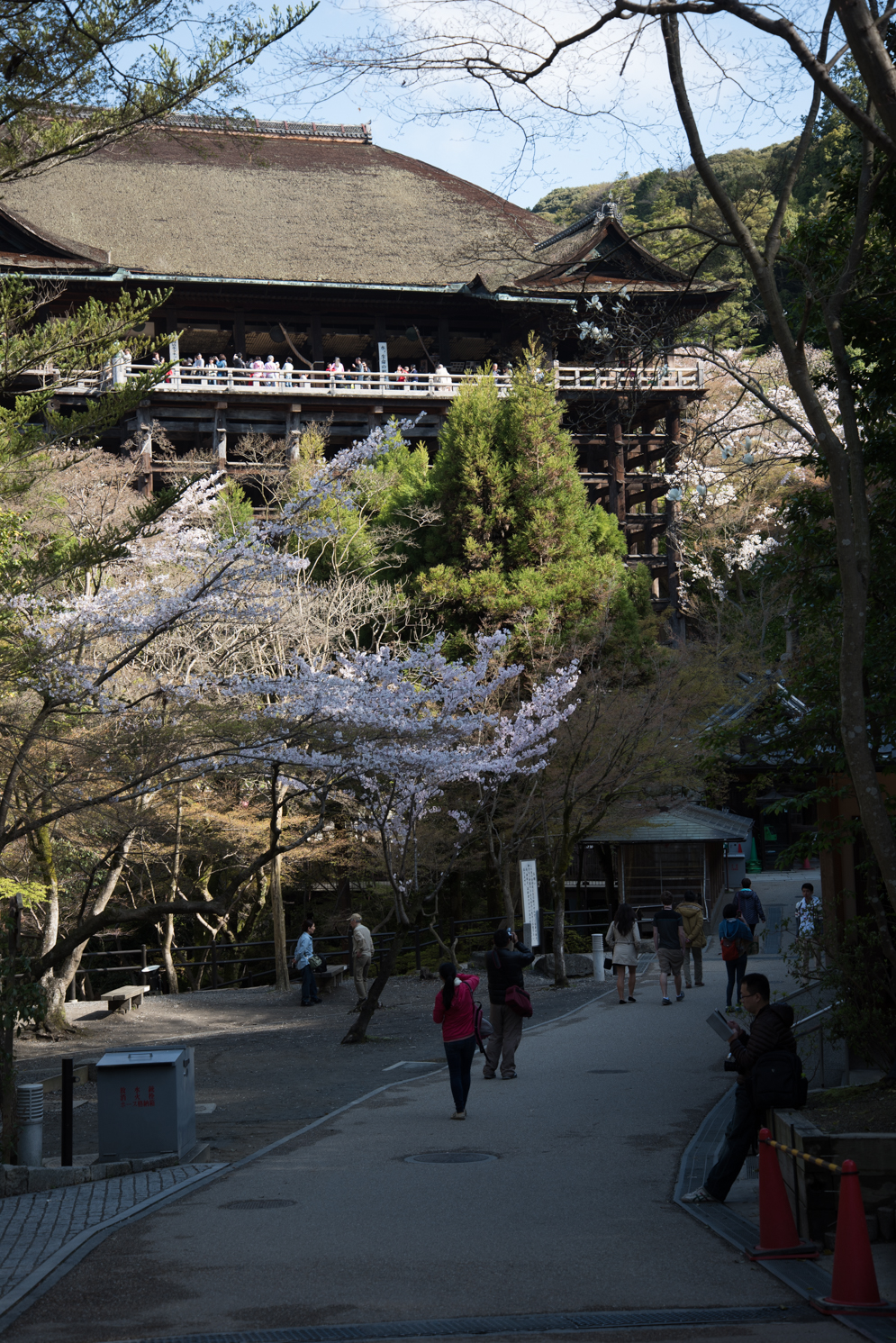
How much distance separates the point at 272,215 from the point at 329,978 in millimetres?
26987

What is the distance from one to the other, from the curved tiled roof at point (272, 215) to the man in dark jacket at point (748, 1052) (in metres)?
30.3

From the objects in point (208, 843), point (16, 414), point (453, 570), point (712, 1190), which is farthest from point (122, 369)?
point (712, 1190)

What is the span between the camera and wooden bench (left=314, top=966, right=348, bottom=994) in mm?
22766

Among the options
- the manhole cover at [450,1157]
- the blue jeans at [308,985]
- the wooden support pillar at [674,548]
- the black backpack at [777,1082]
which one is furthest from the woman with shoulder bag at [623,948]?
the wooden support pillar at [674,548]

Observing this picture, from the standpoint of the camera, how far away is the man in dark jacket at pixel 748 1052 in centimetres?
742

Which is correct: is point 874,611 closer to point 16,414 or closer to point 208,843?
point 16,414

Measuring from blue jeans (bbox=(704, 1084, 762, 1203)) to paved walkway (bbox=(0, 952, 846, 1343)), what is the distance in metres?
0.35

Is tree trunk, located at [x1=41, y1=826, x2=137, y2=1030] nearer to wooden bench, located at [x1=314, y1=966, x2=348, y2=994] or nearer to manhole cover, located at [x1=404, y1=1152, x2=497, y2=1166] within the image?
wooden bench, located at [x1=314, y1=966, x2=348, y2=994]

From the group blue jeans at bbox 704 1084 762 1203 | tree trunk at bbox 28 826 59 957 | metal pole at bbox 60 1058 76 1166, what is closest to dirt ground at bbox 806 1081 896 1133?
blue jeans at bbox 704 1084 762 1203

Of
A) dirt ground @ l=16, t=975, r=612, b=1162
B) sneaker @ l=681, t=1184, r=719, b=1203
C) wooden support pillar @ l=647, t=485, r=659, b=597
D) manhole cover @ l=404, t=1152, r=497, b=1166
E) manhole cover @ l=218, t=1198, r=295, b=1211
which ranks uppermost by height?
wooden support pillar @ l=647, t=485, r=659, b=597

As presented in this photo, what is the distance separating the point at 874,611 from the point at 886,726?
36.8 inches

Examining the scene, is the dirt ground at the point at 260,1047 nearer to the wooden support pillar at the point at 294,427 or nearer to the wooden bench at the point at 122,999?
the wooden bench at the point at 122,999

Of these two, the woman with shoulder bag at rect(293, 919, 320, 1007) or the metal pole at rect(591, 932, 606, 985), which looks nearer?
the woman with shoulder bag at rect(293, 919, 320, 1007)

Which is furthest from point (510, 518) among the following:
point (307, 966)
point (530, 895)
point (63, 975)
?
point (63, 975)
